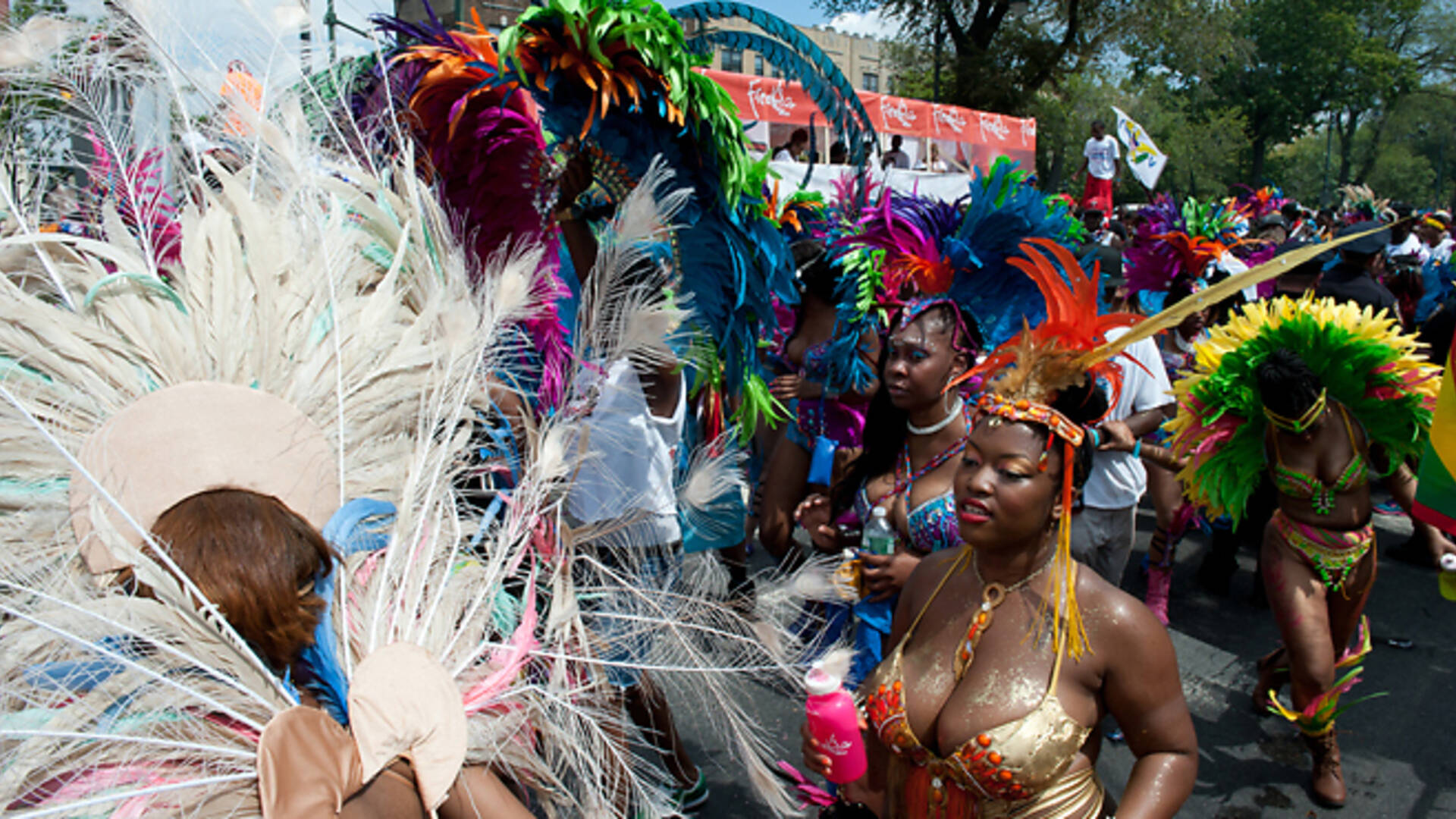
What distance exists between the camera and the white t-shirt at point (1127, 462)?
411 centimetres

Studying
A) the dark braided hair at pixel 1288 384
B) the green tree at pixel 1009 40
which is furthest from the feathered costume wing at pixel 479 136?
the green tree at pixel 1009 40

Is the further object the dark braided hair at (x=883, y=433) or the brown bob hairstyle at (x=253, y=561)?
the dark braided hair at (x=883, y=433)

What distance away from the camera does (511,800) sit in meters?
1.40

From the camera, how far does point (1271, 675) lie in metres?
3.89

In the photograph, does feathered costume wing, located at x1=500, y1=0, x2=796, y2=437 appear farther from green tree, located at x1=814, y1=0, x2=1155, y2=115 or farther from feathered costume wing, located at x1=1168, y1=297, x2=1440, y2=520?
green tree, located at x1=814, y1=0, x2=1155, y2=115

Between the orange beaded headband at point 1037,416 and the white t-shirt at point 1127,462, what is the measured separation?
236cm

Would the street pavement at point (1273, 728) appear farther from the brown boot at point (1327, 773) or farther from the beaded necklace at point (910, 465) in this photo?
the beaded necklace at point (910, 465)

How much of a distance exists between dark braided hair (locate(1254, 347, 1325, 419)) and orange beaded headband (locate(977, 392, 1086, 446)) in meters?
1.99

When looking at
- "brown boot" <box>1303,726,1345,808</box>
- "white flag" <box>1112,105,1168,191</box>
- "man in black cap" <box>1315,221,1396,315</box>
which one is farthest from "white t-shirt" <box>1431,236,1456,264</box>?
"brown boot" <box>1303,726,1345,808</box>

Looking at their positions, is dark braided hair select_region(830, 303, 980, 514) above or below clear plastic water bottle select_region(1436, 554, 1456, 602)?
above

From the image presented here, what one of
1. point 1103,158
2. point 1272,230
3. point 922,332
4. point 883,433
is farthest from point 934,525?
point 1103,158

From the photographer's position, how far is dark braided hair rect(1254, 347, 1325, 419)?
334 cm

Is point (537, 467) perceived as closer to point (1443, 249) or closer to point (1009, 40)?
point (1443, 249)

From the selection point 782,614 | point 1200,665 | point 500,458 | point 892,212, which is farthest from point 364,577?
point 1200,665
